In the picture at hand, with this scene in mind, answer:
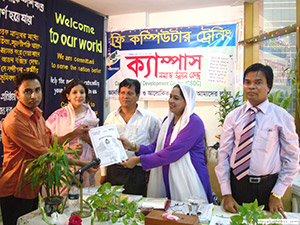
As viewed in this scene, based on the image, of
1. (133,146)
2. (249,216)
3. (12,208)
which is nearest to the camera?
(249,216)

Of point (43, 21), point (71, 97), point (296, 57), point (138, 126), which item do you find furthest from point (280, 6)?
point (43, 21)

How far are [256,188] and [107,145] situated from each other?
3.72 ft

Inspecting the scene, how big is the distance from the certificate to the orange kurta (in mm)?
398

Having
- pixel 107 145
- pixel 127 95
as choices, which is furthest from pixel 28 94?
pixel 127 95

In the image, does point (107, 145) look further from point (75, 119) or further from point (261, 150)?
point (261, 150)

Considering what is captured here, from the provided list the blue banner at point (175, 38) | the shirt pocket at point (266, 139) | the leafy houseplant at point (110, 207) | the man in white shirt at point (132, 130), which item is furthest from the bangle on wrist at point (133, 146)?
the blue banner at point (175, 38)

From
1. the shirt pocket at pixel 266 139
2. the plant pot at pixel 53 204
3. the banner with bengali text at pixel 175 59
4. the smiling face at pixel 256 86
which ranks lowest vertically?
the plant pot at pixel 53 204

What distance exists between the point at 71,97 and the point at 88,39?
2.39 m

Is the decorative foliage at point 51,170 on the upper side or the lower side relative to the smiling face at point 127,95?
lower

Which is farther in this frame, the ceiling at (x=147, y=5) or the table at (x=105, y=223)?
the ceiling at (x=147, y=5)

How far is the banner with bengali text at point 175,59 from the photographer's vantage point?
4535mm

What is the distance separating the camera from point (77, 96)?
8.96 ft

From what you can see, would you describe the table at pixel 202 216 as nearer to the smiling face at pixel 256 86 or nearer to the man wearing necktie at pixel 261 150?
the man wearing necktie at pixel 261 150

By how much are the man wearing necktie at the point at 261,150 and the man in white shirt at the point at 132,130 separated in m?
0.86
